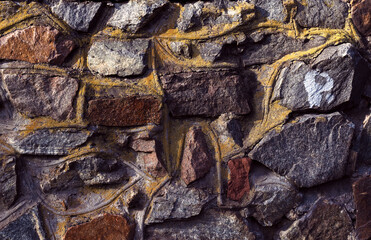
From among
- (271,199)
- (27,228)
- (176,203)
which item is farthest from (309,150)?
(27,228)

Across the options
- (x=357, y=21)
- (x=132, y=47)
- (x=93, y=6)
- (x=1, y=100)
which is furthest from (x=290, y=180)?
(x=1, y=100)

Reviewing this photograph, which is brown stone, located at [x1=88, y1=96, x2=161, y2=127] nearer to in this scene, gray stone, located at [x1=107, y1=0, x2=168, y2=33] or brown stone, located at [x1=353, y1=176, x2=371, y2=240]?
gray stone, located at [x1=107, y1=0, x2=168, y2=33]

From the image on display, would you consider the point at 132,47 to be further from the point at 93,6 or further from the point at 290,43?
the point at 290,43

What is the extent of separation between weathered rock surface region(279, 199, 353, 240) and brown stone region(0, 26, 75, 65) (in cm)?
130

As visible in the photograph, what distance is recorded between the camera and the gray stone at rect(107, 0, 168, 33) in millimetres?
1690

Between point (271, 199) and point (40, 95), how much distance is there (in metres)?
1.11

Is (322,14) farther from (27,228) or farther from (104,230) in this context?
(27,228)

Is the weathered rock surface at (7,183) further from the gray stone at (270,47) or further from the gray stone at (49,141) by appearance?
the gray stone at (270,47)

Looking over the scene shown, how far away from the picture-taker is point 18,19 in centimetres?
165

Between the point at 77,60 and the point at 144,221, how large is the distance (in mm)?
776

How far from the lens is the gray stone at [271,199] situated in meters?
1.64

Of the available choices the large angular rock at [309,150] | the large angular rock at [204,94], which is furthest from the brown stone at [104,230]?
the large angular rock at [309,150]

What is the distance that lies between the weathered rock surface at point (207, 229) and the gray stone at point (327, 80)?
0.58m

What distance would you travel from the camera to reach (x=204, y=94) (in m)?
1.68
